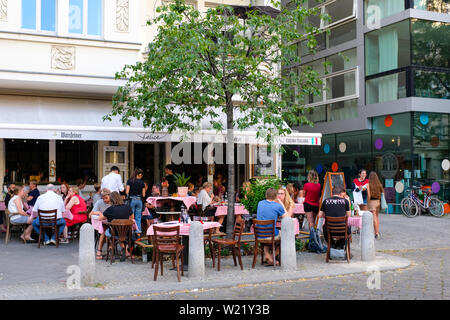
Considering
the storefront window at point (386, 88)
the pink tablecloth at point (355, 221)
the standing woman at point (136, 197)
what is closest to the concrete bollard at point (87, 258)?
the standing woman at point (136, 197)

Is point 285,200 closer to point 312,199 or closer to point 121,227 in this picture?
point 312,199

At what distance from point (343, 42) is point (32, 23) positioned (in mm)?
14461

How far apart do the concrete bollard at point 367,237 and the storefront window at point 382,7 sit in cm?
1330

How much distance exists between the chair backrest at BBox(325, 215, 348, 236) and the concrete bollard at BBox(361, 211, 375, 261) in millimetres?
393

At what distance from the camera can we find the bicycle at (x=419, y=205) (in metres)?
18.2

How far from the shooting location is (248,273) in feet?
28.3

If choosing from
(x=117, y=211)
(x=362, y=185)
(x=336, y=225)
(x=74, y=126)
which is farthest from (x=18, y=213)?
(x=362, y=185)

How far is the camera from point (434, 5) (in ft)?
66.1

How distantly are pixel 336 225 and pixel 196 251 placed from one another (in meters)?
Result: 2.95

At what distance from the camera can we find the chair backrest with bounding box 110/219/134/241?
9469 millimetres

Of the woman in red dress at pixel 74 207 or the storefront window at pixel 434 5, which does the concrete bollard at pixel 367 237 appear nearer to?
the woman in red dress at pixel 74 207

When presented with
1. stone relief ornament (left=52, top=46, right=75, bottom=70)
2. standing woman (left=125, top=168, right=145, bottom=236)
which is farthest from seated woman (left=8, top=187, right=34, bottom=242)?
stone relief ornament (left=52, top=46, right=75, bottom=70)

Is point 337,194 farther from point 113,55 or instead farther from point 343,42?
Answer: point 343,42
